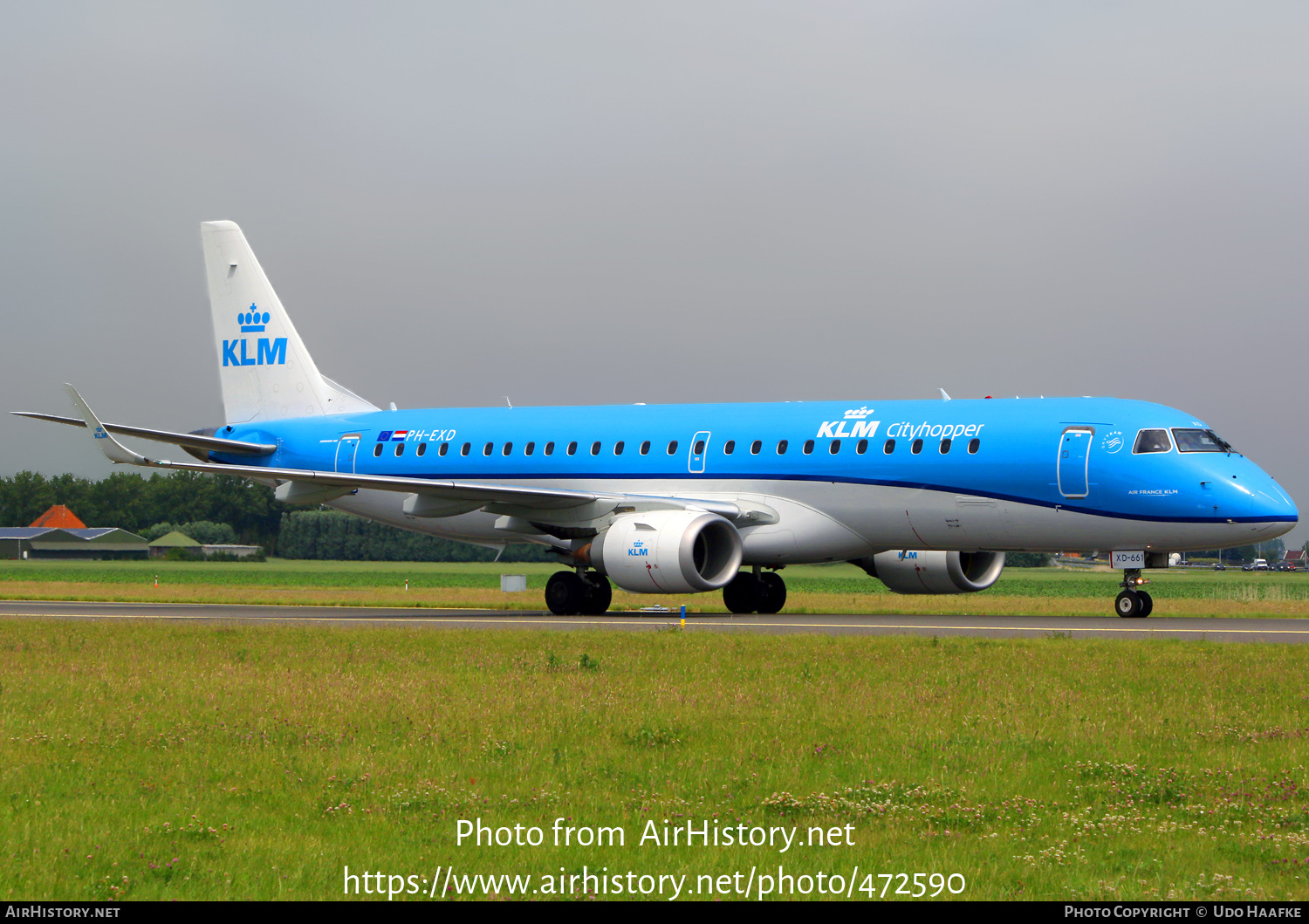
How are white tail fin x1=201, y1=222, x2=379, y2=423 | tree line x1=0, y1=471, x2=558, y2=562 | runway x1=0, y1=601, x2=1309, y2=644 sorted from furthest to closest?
tree line x1=0, y1=471, x2=558, y2=562, white tail fin x1=201, y1=222, x2=379, y2=423, runway x1=0, y1=601, x2=1309, y2=644

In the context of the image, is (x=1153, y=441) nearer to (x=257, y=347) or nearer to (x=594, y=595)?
(x=594, y=595)

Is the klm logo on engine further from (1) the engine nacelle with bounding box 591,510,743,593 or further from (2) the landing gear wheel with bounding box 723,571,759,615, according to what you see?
(2) the landing gear wheel with bounding box 723,571,759,615

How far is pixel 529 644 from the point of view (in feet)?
57.0

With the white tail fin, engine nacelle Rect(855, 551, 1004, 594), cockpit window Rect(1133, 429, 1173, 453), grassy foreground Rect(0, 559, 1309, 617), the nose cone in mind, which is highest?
the white tail fin

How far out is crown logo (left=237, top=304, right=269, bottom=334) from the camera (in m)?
35.2

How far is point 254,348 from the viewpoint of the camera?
1378 inches

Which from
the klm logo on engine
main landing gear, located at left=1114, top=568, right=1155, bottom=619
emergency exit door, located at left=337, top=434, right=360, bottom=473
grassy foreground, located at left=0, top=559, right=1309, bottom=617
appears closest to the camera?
main landing gear, located at left=1114, top=568, right=1155, bottom=619

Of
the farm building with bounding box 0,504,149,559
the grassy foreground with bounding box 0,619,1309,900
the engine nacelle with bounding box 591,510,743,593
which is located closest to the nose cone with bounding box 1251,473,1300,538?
the grassy foreground with bounding box 0,619,1309,900

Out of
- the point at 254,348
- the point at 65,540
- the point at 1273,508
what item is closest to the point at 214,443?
the point at 254,348

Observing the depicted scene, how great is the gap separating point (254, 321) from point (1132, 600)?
22127mm

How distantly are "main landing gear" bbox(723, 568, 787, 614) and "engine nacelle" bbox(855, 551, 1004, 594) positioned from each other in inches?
74.6

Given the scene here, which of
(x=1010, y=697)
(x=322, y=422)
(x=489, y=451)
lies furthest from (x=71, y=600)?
(x=1010, y=697)

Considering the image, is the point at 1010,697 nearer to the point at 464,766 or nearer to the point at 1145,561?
the point at 464,766
